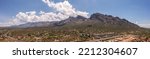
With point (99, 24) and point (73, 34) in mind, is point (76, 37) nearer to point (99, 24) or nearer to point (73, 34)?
point (73, 34)

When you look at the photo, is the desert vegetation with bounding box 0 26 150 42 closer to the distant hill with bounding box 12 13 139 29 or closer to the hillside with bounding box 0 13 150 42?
the hillside with bounding box 0 13 150 42

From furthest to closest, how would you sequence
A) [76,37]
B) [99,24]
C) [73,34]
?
1. [99,24]
2. [73,34]
3. [76,37]

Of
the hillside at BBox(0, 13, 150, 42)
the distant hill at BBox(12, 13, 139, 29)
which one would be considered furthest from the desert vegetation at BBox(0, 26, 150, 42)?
the distant hill at BBox(12, 13, 139, 29)

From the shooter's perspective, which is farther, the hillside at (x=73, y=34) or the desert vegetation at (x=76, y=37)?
the hillside at (x=73, y=34)

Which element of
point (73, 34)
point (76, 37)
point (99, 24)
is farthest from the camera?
point (99, 24)

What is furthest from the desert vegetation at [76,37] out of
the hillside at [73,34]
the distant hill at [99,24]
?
the distant hill at [99,24]

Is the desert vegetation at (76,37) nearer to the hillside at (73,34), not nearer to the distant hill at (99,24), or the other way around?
the hillside at (73,34)

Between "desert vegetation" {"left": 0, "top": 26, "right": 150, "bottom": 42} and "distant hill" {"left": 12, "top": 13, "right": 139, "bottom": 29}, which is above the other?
"distant hill" {"left": 12, "top": 13, "right": 139, "bottom": 29}

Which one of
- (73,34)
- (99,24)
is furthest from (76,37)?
(99,24)

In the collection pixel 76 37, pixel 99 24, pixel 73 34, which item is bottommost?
pixel 76 37

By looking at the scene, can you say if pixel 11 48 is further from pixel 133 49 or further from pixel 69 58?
pixel 133 49

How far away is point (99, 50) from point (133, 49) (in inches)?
52.8

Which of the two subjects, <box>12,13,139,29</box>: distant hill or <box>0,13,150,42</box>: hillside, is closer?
<box>0,13,150,42</box>: hillside

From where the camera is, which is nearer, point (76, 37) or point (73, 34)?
point (76, 37)
